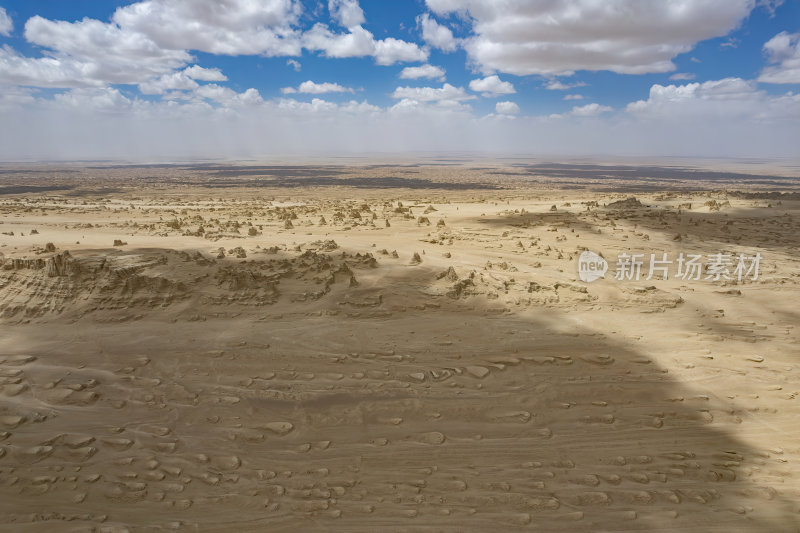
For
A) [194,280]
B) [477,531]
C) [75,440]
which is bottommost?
[477,531]

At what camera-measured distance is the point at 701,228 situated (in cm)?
1568

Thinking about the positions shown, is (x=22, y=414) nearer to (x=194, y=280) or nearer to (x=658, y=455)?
(x=194, y=280)

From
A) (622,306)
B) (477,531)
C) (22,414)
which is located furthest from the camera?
(622,306)

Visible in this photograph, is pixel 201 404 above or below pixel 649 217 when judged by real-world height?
below

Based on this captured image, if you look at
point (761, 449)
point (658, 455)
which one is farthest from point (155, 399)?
point (761, 449)

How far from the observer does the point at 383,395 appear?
5.58m

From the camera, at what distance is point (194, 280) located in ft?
26.0

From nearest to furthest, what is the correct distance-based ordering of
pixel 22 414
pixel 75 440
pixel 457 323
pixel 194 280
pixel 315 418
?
pixel 75 440
pixel 22 414
pixel 315 418
pixel 457 323
pixel 194 280

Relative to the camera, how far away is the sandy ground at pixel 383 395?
13.3 ft

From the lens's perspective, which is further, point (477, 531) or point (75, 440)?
point (75, 440)

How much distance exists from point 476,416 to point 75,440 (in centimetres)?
462

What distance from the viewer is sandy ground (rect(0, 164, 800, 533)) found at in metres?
4.05

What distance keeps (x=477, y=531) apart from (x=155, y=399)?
4.20 metres

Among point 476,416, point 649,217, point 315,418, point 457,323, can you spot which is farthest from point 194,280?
point 649,217
